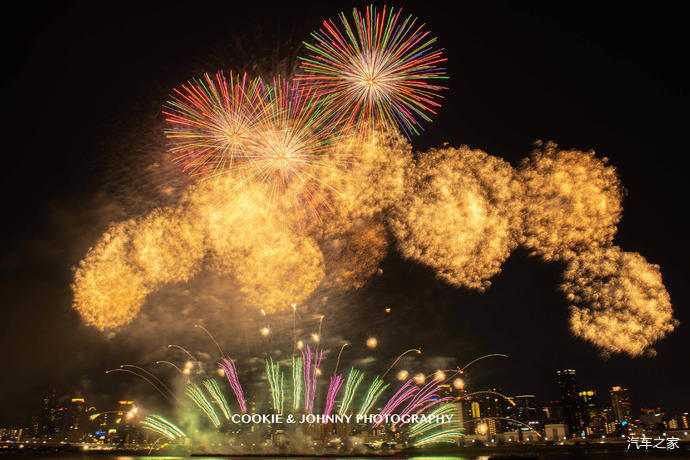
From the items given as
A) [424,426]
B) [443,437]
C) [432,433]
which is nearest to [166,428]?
[424,426]

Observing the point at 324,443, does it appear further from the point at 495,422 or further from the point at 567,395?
the point at 567,395

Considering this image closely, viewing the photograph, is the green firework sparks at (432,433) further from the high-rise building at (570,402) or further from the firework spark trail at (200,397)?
the high-rise building at (570,402)

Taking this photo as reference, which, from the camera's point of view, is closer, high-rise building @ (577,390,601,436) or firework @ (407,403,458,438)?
firework @ (407,403,458,438)

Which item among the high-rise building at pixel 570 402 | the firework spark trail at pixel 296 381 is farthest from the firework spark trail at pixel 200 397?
the high-rise building at pixel 570 402

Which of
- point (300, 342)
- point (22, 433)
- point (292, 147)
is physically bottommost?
point (22, 433)

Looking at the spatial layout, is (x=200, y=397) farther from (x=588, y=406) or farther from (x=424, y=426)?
(x=588, y=406)

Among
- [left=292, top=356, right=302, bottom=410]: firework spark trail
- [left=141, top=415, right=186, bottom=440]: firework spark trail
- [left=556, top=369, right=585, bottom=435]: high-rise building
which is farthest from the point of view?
[left=556, top=369, right=585, bottom=435]: high-rise building

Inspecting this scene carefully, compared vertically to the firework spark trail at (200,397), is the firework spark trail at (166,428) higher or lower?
lower

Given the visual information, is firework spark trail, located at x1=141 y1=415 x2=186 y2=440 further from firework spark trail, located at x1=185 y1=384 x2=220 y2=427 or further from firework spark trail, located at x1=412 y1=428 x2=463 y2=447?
firework spark trail, located at x1=412 y1=428 x2=463 y2=447

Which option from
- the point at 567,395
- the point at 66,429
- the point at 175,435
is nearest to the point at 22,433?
the point at 66,429

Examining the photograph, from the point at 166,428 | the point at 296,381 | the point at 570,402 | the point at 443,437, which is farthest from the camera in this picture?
the point at 570,402

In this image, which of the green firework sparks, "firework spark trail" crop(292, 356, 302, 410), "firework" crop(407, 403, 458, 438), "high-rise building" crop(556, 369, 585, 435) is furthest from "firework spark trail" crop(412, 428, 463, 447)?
"high-rise building" crop(556, 369, 585, 435)
